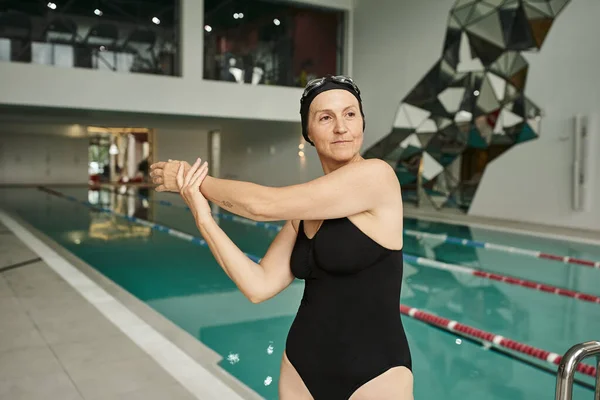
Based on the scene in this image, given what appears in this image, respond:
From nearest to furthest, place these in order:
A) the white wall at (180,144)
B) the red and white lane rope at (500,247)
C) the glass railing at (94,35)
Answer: the red and white lane rope at (500,247), the glass railing at (94,35), the white wall at (180,144)

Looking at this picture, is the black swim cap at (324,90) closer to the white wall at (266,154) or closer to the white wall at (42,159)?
the white wall at (266,154)

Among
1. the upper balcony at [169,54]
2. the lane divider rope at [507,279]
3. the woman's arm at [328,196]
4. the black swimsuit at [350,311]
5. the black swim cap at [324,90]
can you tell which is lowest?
the lane divider rope at [507,279]

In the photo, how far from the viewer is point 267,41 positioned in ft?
47.8

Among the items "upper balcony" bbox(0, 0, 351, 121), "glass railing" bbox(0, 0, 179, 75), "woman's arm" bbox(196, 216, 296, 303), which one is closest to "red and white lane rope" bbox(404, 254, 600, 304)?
"woman's arm" bbox(196, 216, 296, 303)

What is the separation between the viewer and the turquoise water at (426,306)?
3617mm

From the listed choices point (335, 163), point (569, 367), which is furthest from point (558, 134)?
point (335, 163)

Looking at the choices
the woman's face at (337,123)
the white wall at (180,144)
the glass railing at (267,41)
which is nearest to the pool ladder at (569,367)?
the woman's face at (337,123)

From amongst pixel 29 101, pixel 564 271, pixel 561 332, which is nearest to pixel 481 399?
pixel 561 332

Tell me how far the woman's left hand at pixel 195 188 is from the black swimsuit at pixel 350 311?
0.25m

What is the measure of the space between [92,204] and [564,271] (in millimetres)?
12388

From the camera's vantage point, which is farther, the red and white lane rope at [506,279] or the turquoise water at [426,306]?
the red and white lane rope at [506,279]

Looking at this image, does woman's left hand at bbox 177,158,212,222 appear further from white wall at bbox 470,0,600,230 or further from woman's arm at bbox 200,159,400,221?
white wall at bbox 470,0,600,230

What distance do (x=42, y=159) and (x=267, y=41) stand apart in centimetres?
1501

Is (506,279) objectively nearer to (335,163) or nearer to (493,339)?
(493,339)
